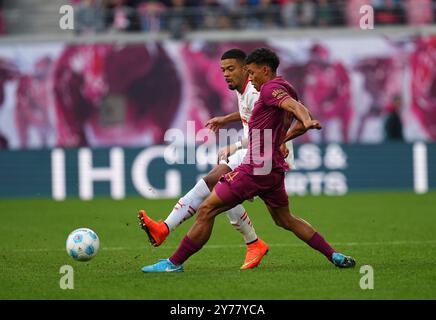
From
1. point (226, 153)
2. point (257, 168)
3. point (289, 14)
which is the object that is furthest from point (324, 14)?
point (257, 168)

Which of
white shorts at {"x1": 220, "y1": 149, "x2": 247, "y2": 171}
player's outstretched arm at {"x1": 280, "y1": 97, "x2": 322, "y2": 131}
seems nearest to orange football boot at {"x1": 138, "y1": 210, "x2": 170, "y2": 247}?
white shorts at {"x1": 220, "y1": 149, "x2": 247, "y2": 171}

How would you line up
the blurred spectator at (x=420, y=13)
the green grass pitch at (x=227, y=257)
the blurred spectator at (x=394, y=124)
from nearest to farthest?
the green grass pitch at (x=227, y=257) → the blurred spectator at (x=394, y=124) → the blurred spectator at (x=420, y=13)

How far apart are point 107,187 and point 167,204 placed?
2.77 metres

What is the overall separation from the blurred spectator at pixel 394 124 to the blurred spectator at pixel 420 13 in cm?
232

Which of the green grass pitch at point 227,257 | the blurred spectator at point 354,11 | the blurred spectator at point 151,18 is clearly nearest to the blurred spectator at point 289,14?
the blurred spectator at point 354,11

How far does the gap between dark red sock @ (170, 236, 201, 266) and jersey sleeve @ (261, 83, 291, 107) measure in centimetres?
153

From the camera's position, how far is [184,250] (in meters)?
9.56

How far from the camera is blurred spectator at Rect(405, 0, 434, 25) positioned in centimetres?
2442

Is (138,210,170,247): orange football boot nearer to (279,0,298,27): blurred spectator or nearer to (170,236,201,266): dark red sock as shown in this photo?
(170,236,201,266): dark red sock

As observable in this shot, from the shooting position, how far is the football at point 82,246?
32.3 feet

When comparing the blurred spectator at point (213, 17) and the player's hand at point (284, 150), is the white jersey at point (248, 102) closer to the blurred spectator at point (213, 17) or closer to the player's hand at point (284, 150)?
the player's hand at point (284, 150)

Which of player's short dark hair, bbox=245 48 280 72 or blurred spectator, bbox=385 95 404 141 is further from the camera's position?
blurred spectator, bbox=385 95 404 141

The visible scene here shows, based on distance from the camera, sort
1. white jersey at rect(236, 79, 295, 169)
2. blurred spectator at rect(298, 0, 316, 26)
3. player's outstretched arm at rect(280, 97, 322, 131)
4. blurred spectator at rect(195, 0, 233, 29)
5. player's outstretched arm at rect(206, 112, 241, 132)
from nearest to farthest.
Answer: player's outstretched arm at rect(280, 97, 322, 131) → white jersey at rect(236, 79, 295, 169) → player's outstretched arm at rect(206, 112, 241, 132) → blurred spectator at rect(298, 0, 316, 26) → blurred spectator at rect(195, 0, 233, 29)

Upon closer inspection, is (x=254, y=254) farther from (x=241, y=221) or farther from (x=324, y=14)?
(x=324, y=14)
